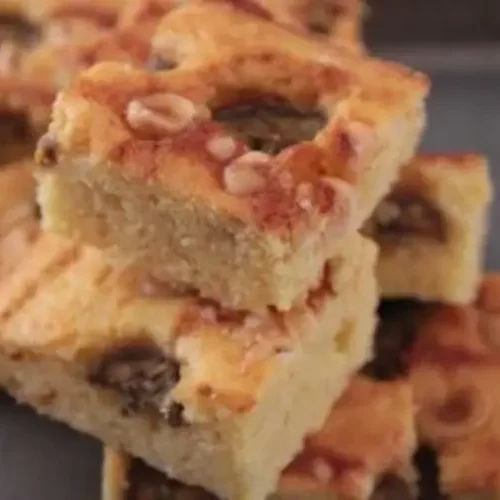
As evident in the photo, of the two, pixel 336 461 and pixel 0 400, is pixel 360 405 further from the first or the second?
pixel 0 400

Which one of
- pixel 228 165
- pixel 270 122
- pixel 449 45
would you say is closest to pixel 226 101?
pixel 270 122

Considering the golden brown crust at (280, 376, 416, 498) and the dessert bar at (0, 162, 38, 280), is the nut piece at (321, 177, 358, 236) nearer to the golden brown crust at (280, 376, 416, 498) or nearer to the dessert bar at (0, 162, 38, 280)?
the golden brown crust at (280, 376, 416, 498)

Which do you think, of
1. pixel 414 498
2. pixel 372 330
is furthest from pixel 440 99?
pixel 414 498

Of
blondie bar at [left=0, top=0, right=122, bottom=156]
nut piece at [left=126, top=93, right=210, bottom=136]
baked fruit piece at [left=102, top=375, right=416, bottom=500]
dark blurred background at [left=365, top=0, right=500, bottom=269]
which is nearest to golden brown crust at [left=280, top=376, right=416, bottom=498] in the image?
baked fruit piece at [left=102, top=375, right=416, bottom=500]

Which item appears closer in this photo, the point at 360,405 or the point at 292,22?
the point at 360,405

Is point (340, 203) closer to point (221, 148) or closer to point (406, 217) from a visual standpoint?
point (221, 148)
